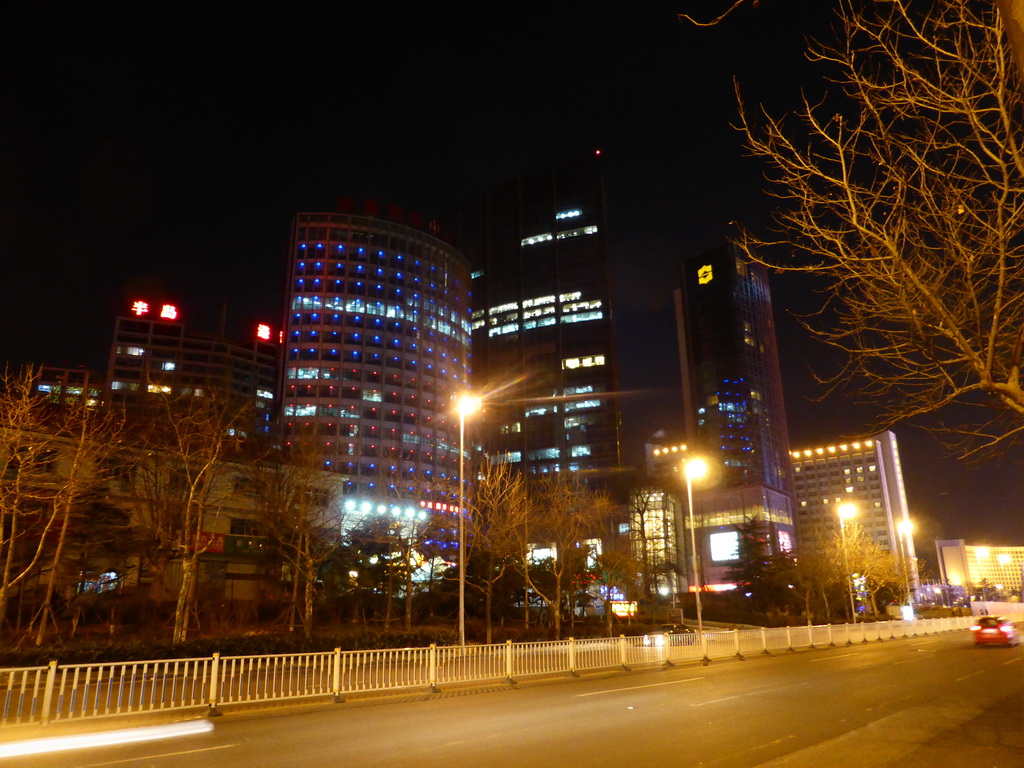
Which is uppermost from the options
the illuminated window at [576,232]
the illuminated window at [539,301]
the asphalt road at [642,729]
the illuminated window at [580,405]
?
the illuminated window at [576,232]

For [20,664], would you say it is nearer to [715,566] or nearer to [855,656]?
[855,656]

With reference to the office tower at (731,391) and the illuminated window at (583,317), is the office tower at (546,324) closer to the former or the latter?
the illuminated window at (583,317)

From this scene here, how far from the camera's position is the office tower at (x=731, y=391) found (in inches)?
5049

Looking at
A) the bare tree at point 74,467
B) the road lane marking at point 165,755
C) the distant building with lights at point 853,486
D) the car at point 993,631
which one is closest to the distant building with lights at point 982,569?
the distant building with lights at point 853,486

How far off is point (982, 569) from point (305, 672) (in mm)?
196005

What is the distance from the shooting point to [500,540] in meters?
32.4

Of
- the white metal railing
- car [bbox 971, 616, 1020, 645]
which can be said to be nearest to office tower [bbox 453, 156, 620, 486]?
car [bbox 971, 616, 1020, 645]

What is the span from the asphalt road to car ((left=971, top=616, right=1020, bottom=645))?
15.9 m

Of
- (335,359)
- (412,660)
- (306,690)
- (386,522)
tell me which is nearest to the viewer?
(306,690)

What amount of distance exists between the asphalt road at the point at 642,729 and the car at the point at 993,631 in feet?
52.1

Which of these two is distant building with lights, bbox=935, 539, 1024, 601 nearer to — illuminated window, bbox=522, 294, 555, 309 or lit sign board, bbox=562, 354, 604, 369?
lit sign board, bbox=562, 354, 604, 369

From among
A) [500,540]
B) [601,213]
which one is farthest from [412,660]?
[601,213]

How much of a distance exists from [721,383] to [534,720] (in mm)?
145931

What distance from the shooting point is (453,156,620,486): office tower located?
436 feet
